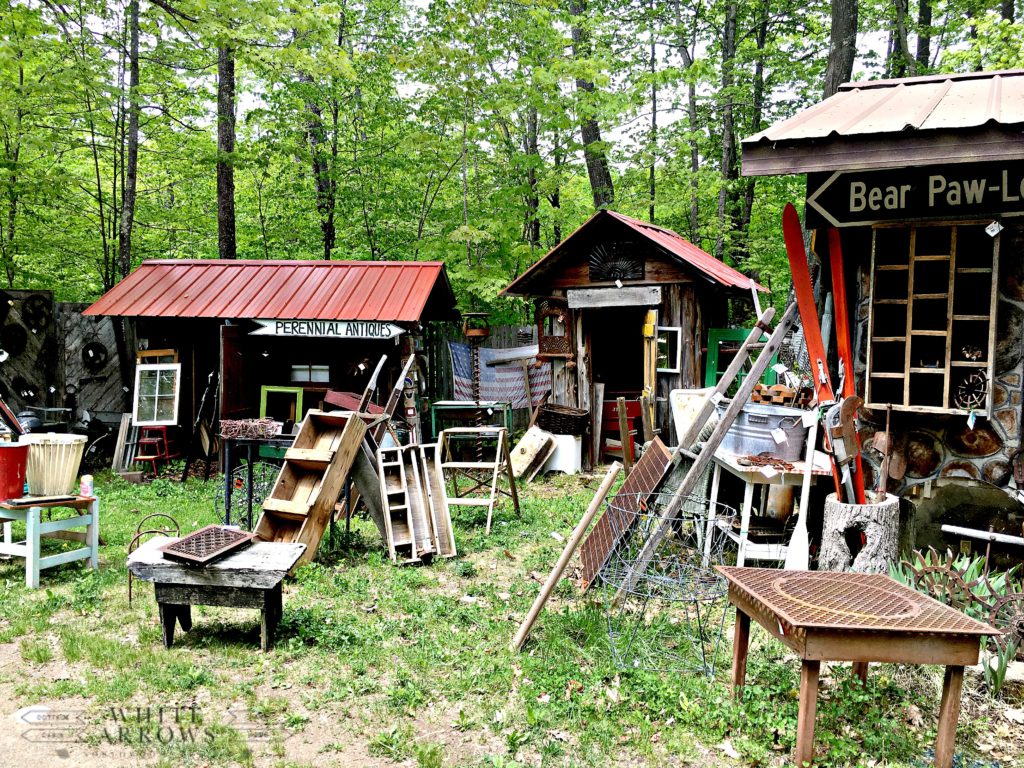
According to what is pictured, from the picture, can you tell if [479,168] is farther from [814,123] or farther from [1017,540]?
[1017,540]

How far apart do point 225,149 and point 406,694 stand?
41.1 ft

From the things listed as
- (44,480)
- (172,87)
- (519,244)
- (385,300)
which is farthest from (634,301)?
(172,87)

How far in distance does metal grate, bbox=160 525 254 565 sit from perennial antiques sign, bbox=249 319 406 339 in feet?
17.7

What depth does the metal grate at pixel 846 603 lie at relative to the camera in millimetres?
3438

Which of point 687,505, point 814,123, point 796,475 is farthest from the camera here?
point 687,505

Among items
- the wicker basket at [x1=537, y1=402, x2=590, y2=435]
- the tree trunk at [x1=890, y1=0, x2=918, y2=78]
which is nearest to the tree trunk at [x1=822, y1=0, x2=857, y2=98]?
the tree trunk at [x1=890, y1=0, x2=918, y2=78]

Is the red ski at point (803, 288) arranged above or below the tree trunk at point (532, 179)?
below

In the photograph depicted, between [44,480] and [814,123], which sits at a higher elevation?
[814,123]

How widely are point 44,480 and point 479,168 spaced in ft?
40.5

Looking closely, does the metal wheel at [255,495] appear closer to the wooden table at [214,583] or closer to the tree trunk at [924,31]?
the wooden table at [214,583]

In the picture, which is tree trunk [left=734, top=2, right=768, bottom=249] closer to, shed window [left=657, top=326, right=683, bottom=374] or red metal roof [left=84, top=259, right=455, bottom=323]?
shed window [left=657, top=326, right=683, bottom=374]

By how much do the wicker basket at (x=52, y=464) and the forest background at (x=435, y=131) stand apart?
677 cm

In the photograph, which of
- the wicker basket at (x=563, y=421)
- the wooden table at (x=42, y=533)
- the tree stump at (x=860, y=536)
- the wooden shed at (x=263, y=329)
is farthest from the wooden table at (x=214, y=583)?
the wicker basket at (x=563, y=421)

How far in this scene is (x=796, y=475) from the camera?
622cm
